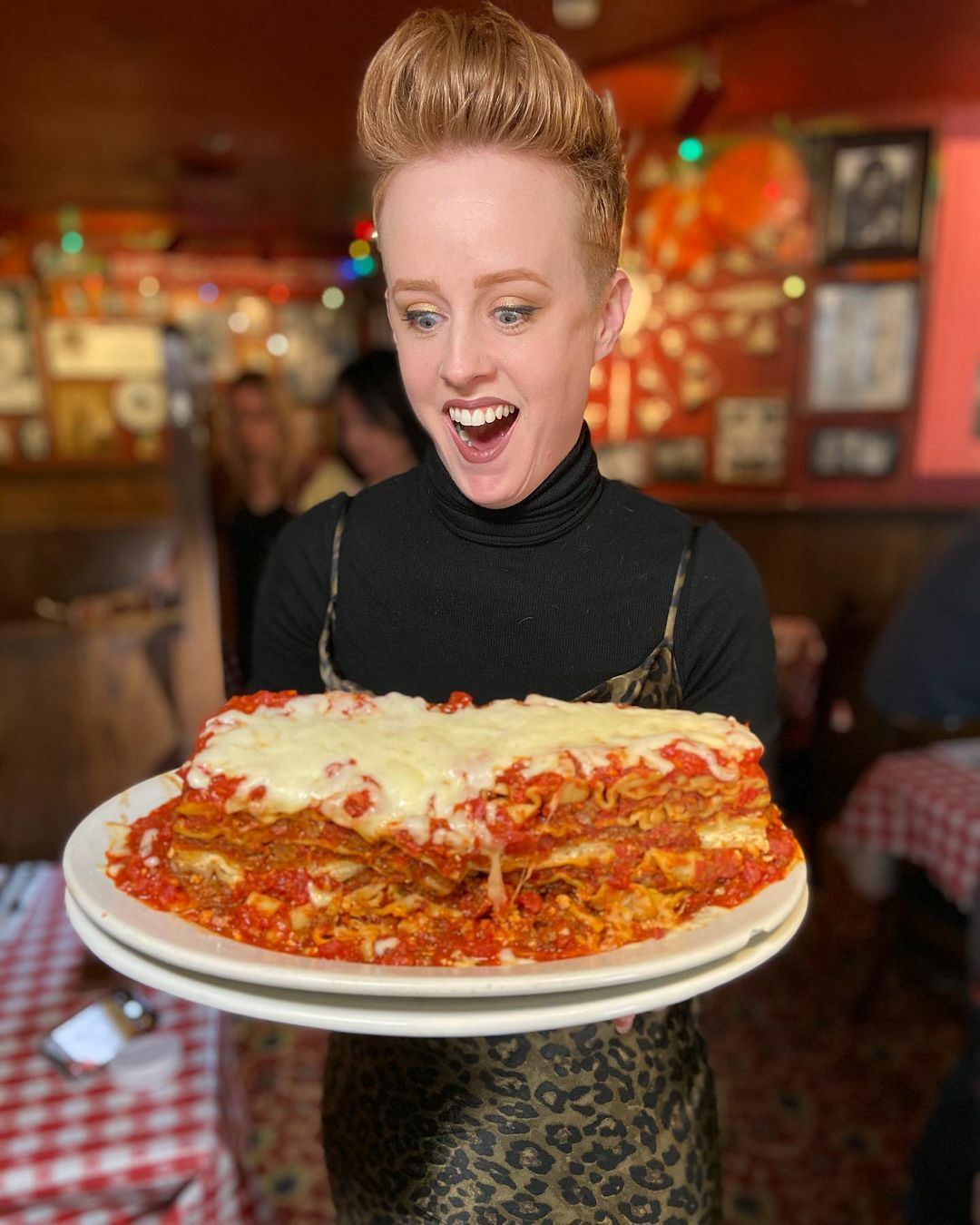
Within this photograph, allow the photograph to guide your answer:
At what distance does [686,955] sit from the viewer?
80 centimetres

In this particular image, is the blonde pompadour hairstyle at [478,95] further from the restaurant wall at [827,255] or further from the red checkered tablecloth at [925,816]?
the restaurant wall at [827,255]

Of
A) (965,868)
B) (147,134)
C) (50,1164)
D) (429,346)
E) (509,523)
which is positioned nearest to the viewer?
(429,346)

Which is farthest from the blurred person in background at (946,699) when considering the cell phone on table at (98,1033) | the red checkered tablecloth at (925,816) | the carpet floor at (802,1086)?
the cell phone on table at (98,1033)

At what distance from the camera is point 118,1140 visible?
1.42 m

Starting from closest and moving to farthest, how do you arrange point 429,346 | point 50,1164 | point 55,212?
point 429,346 → point 50,1164 → point 55,212

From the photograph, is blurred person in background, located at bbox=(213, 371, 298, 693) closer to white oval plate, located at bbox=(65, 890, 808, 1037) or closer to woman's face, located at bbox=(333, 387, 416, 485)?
woman's face, located at bbox=(333, 387, 416, 485)

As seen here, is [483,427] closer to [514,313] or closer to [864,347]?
[514,313]

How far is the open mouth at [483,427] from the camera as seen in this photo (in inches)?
36.2

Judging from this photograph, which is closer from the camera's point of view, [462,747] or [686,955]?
[686,955]

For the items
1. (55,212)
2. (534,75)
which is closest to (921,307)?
(534,75)

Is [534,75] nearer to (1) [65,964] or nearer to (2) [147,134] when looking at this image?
(1) [65,964]

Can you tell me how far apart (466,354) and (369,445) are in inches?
17.7

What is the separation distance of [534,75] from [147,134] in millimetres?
5248

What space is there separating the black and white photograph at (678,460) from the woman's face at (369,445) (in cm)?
87
